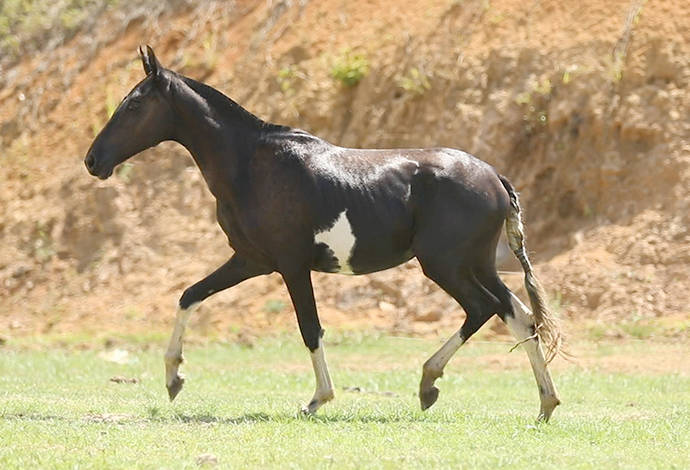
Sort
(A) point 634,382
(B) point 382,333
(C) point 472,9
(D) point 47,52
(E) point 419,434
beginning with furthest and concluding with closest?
(D) point 47,52, (C) point 472,9, (B) point 382,333, (A) point 634,382, (E) point 419,434

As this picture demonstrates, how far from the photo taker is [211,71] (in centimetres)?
2370

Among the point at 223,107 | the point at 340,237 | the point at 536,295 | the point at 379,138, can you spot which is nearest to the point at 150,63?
the point at 223,107

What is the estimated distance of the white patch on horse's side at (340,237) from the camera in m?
9.65

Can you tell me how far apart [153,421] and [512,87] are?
12.5 metres

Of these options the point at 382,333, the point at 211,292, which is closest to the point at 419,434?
the point at 211,292

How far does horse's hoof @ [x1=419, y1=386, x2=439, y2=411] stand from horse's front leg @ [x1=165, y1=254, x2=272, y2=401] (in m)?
1.56

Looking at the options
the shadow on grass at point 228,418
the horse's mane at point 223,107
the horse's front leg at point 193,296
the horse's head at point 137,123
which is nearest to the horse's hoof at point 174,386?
the horse's front leg at point 193,296

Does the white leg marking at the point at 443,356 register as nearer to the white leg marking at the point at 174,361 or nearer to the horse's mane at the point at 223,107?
the white leg marking at the point at 174,361

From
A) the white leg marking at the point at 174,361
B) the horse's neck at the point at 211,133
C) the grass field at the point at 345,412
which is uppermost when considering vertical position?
the horse's neck at the point at 211,133

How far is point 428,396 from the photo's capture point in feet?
31.7

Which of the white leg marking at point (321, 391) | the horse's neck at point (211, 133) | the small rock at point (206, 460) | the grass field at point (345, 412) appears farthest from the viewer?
the horse's neck at point (211, 133)

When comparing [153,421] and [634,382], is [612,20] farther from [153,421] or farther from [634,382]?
[153,421]

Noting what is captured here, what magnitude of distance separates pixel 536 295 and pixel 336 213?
1.64m

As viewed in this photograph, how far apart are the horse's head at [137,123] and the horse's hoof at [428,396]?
113 inches
